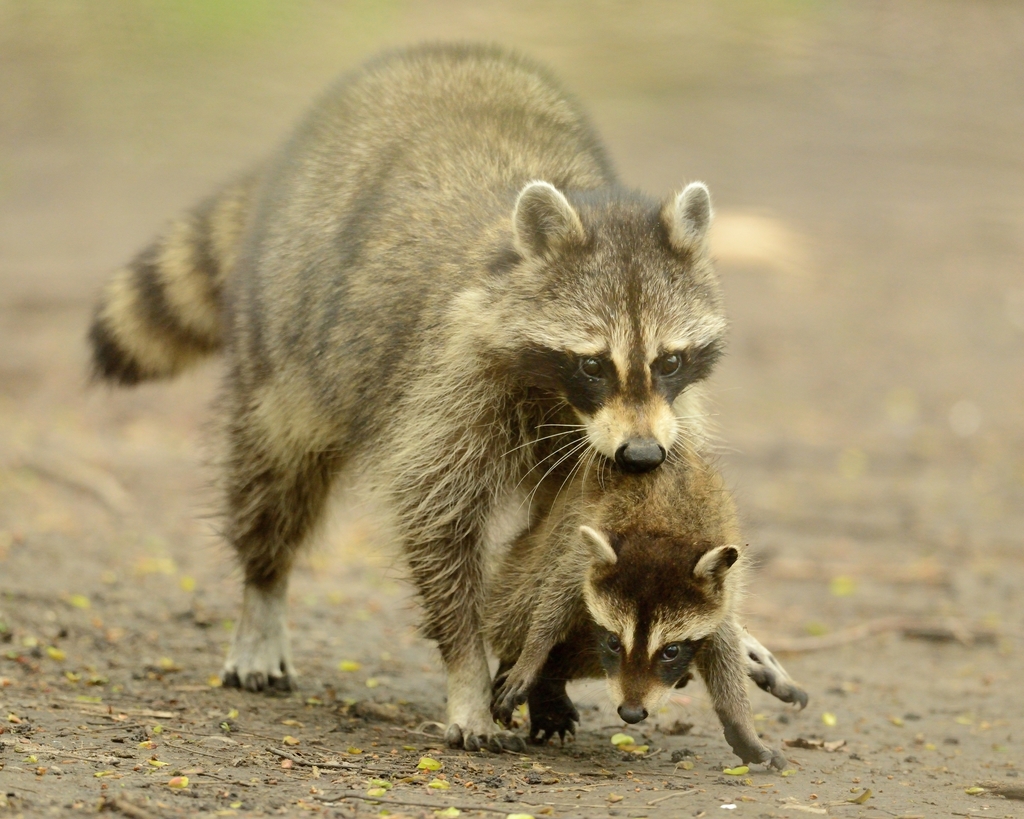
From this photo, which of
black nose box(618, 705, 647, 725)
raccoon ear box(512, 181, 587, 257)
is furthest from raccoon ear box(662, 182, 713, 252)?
black nose box(618, 705, 647, 725)

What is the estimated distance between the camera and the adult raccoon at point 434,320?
15.7ft

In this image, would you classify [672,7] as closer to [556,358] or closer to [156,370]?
[156,370]

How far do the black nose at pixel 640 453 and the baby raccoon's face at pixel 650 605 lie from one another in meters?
0.28

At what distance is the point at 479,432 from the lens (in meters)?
5.12

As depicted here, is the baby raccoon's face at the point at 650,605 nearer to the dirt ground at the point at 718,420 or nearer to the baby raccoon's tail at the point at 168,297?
the dirt ground at the point at 718,420

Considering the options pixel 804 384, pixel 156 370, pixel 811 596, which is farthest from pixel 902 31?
pixel 156 370

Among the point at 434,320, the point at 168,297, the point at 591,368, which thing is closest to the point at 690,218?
the point at 591,368

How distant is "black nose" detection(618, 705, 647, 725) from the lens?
4.39 m

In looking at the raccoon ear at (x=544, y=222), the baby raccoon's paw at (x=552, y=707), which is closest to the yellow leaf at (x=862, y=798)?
the baby raccoon's paw at (x=552, y=707)

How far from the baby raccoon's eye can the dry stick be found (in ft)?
9.48

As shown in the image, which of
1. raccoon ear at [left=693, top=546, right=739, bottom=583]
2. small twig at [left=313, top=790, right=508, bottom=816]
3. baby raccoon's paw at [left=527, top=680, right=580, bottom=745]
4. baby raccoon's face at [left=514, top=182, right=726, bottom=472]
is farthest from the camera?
baby raccoon's paw at [left=527, top=680, right=580, bottom=745]

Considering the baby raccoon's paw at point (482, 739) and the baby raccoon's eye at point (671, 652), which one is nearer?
the baby raccoon's eye at point (671, 652)

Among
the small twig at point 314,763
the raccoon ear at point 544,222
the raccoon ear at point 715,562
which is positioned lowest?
the small twig at point 314,763

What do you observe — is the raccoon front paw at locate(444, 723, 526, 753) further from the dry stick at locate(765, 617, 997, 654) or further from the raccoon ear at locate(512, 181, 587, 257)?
the dry stick at locate(765, 617, 997, 654)
